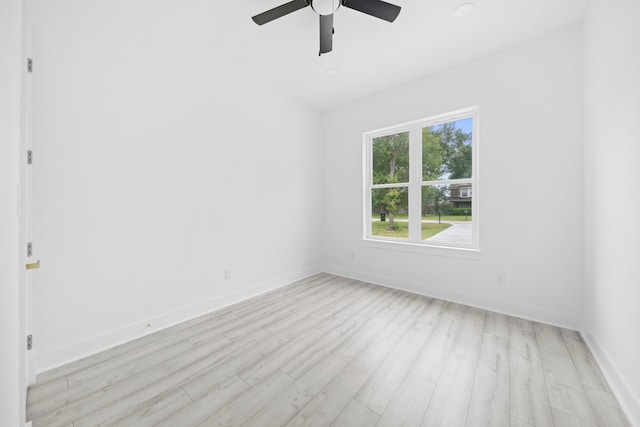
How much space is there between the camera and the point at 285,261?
3.63m

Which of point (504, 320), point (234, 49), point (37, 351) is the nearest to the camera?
point (37, 351)

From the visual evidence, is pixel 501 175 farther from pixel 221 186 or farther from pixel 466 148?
pixel 221 186

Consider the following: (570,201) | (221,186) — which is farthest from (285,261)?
(570,201)

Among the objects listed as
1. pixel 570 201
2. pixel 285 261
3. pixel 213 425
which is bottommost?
pixel 213 425

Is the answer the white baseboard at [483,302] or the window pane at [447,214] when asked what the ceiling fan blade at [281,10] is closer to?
the window pane at [447,214]

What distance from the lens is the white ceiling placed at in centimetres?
206

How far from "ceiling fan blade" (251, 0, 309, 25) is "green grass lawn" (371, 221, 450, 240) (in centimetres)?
276

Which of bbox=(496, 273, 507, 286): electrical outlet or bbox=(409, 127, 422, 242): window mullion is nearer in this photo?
bbox=(496, 273, 507, 286): electrical outlet

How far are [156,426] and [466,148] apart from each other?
3.70 m

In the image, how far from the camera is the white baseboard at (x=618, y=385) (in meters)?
1.32

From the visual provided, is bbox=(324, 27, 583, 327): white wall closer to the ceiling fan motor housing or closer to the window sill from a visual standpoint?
the window sill

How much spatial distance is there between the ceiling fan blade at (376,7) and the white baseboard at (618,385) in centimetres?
278

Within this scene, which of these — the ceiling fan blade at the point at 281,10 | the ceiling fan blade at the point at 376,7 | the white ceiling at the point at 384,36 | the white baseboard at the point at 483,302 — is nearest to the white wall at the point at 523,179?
the white baseboard at the point at 483,302

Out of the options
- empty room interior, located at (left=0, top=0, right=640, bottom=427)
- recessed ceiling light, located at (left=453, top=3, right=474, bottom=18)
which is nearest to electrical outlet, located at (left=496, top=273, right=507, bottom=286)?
empty room interior, located at (left=0, top=0, right=640, bottom=427)
